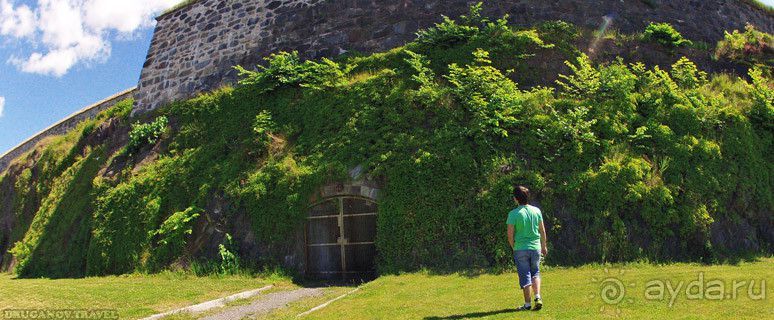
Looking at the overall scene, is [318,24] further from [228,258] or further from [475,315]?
[475,315]

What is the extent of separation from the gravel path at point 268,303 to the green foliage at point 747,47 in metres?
11.3

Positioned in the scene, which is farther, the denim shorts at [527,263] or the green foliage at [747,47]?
the green foliage at [747,47]

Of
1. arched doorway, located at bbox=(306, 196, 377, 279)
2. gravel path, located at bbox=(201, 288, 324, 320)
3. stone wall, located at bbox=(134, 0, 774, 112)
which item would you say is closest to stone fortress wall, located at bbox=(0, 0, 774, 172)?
stone wall, located at bbox=(134, 0, 774, 112)

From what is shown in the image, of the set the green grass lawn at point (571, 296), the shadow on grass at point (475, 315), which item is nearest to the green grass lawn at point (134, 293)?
the green grass lawn at point (571, 296)

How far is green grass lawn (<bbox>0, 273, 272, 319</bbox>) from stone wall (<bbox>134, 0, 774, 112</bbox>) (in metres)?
6.43

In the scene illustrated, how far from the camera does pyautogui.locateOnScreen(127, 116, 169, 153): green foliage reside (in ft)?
48.0

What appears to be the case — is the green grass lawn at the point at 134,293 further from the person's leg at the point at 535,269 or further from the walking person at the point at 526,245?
the person's leg at the point at 535,269

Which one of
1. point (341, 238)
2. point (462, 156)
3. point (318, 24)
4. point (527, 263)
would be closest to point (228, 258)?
point (341, 238)

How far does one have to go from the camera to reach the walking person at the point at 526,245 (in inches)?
240

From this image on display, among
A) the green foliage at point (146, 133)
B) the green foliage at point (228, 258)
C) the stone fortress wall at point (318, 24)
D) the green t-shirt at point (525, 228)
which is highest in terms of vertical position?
the stone fortress wall at point (318, 24)

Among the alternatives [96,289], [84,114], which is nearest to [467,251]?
[96,289]

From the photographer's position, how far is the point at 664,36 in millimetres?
13219

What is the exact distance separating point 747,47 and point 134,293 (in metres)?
15.0

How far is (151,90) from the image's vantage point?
16469 millimetres
